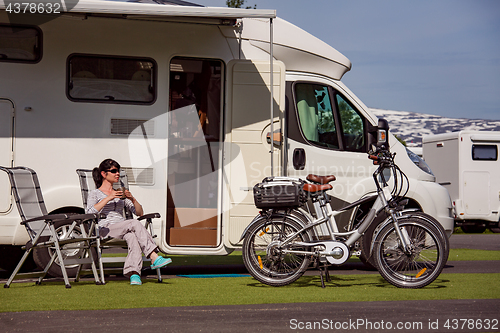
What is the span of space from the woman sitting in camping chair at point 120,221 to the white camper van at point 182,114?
1.18ft

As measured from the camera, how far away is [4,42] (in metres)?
6.12

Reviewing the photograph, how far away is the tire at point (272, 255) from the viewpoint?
18.4 feet

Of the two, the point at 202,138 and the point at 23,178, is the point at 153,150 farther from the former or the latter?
the point at 23,178

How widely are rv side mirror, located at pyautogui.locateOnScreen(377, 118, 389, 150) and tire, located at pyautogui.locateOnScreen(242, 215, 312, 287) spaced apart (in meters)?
1.77

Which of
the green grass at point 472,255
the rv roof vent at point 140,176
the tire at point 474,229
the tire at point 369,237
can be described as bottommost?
the tire at point 474,229

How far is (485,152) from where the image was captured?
46.9 feet

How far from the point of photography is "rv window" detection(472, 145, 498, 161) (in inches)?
561

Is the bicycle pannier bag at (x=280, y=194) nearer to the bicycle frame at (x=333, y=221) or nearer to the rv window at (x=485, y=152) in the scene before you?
the bicycle frame at (x=333, y=221)

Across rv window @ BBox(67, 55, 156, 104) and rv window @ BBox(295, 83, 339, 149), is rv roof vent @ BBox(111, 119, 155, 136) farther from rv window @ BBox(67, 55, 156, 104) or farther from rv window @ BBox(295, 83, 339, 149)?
rv window @ BBox(295, 83, 339, 149)

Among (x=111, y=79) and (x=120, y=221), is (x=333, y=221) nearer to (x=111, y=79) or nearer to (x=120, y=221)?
(x=120, y=221)

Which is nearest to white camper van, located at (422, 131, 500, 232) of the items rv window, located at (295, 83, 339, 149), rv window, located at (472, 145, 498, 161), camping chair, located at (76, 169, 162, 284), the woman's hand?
rv window, located at (472, 145, 498, 161)

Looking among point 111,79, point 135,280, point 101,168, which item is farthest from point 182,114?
point 135,280

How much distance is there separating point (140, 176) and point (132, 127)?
53 centimetres

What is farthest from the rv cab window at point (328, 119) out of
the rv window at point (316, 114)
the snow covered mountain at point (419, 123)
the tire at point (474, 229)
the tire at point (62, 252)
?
the snow covered mountain at point (419, 123)
